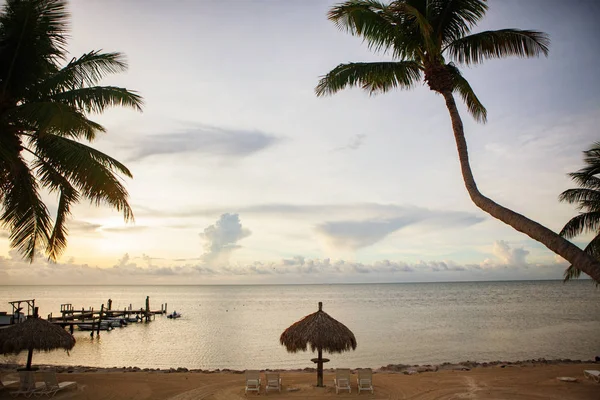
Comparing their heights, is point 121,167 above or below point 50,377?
above

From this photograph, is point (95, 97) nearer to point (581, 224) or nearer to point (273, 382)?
point (273, 382)

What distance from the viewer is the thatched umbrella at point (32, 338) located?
12.4m

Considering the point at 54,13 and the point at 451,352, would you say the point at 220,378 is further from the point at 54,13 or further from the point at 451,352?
the point at 451,352

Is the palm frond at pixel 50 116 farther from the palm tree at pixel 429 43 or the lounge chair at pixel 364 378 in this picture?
the lounge chair at pixel 364 378

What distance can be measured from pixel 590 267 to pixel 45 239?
1111 cm

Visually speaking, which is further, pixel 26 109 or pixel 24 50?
pixel 24 50

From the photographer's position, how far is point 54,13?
8734 mm

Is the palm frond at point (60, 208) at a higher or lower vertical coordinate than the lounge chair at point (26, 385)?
higher

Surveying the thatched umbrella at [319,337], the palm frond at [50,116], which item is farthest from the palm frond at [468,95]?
the palm frond at [50,116]

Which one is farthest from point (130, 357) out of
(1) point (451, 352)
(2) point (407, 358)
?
(1) point (451, 352)

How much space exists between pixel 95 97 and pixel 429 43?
6943 mm

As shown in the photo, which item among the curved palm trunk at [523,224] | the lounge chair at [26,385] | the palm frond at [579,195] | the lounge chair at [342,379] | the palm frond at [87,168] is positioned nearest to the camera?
the curved palm trunk at [523,224]

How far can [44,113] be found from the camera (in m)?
7.55

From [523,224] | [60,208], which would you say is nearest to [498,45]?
[523,224]
